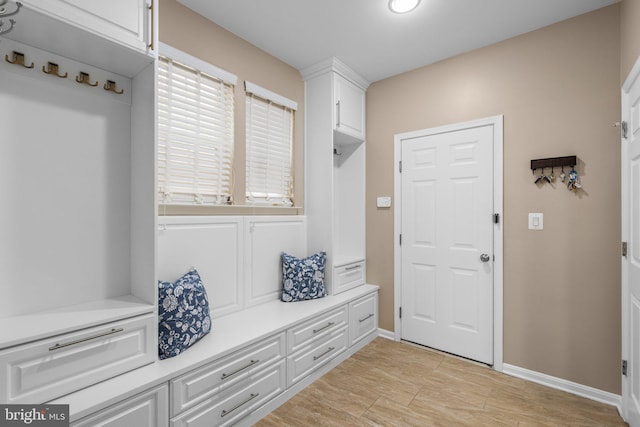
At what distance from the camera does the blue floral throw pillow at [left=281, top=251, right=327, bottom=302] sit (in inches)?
106

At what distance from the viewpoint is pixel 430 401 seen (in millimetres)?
2152

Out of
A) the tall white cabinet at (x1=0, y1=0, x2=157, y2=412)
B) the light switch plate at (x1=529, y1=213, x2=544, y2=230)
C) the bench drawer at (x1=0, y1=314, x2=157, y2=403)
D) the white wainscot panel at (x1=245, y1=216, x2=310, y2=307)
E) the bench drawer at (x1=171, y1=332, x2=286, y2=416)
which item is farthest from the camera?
the white wainscot panel at (x1=245, y1=216, x2=310, y2=307)

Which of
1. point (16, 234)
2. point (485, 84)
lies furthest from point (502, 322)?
point (16, 234)

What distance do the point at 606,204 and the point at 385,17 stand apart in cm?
201

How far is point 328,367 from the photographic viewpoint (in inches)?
101

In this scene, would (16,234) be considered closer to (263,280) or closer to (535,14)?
(263,280)

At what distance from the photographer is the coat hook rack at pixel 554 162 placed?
7.23ft

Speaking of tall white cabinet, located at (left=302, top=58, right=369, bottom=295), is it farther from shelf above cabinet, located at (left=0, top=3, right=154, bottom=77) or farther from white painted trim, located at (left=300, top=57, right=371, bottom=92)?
shelf above cabinet, located at (left=0, top=3, right=154, bottom=77)

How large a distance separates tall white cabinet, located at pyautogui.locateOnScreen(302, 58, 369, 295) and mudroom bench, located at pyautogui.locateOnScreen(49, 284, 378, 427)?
41cm

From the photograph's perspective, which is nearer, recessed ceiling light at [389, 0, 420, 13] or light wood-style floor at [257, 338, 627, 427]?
light wood-style floor at [257, 338, 627, 427]

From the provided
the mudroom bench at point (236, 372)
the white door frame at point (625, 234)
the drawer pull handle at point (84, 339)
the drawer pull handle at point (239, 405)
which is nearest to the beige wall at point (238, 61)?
the mudroom bench at point (236, 372)

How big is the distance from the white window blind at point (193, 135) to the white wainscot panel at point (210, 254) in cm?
17

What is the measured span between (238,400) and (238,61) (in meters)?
2.43

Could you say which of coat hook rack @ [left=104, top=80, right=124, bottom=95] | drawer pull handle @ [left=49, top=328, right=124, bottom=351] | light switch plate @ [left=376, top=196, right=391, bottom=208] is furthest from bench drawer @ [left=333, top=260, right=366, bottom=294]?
coat hook rack @ [left=104, top=80, right=124, bottom=95]
